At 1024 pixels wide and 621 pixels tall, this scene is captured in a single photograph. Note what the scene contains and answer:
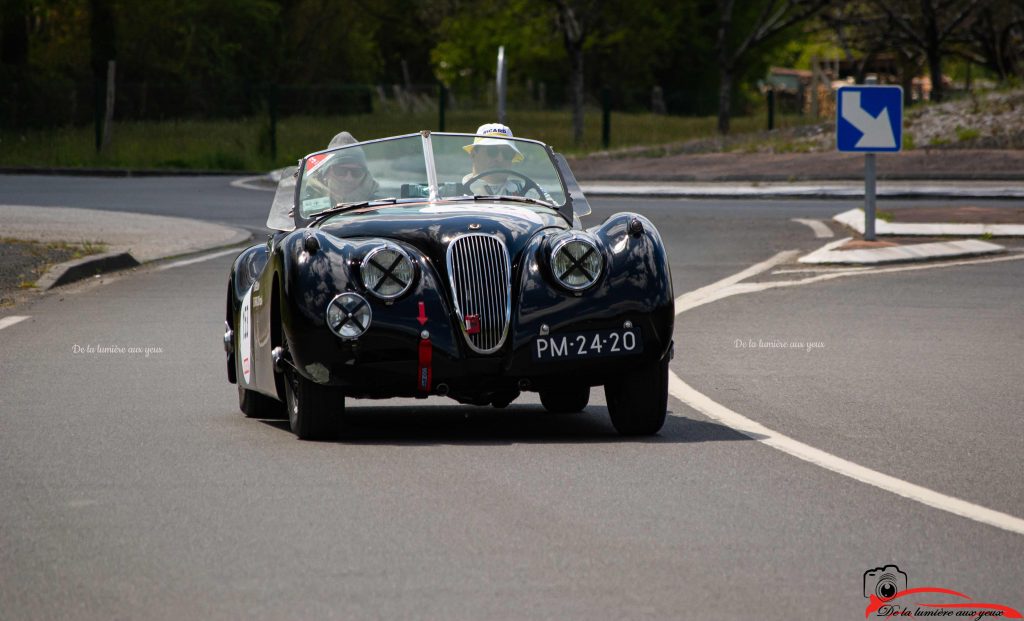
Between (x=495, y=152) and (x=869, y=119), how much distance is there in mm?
9994

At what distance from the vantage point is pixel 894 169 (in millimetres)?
32438

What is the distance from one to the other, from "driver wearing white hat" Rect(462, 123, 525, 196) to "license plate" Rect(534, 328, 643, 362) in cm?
160

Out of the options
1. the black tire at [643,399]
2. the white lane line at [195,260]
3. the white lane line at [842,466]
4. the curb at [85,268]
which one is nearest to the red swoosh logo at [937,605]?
the white lane line at [842,466]

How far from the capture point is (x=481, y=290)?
806 centimetres

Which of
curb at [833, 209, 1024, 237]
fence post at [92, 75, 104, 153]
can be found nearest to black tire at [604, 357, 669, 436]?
curb at [833, 209, 1024, 237]

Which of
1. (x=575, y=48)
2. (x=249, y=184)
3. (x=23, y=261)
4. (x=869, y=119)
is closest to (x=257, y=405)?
(x=23, y=261)

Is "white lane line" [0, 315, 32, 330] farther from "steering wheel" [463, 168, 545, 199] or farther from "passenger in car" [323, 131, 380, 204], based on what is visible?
"steering wheel" [463, 168, 545, 199]

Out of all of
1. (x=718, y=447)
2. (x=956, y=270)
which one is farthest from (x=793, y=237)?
(x=718, y=447)

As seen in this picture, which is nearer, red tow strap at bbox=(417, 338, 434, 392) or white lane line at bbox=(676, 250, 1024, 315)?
red tow strap at bbox=(417, 338, 434, 392)

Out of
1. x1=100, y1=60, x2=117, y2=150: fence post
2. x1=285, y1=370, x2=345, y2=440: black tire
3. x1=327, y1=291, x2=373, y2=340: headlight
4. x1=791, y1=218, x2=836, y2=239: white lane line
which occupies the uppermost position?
x1=100, y1=60, x2=117, y2=150: fence post

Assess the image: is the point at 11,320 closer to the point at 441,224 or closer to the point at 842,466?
the point at 441,224

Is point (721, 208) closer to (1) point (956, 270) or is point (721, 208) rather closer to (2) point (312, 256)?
(1) point (956, 270)

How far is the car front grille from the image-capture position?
26.3 ft

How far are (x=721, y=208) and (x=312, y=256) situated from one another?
18.7 m
